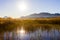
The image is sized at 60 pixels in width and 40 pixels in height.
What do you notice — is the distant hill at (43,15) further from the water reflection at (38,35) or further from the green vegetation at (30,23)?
the water reflection at (38,35)

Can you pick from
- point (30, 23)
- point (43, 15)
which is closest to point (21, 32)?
point (30, 23)

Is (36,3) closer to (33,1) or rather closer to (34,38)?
(33,1)

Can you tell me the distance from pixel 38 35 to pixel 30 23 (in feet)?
0.90

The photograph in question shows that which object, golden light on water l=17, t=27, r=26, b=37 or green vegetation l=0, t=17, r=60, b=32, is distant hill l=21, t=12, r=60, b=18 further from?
golden light on water l=17, t=27, r=26, b=37

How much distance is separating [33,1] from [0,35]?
35.2 inches

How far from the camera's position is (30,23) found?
20.4 ft

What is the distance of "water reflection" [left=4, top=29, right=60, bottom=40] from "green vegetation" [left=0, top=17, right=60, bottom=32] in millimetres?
87

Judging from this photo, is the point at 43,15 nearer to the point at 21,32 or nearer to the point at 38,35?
the point at 38,35

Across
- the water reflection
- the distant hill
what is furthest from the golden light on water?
the distant hill

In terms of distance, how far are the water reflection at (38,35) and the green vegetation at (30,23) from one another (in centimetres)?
9

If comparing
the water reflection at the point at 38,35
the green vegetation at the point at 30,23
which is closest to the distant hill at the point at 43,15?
the green vegetation at the point at 30,23

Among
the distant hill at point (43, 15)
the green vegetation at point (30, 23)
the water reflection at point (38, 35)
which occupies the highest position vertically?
the distant hill at point (43, 15)

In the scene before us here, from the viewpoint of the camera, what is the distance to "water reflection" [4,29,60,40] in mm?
6195

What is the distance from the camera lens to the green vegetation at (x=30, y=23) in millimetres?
6195
